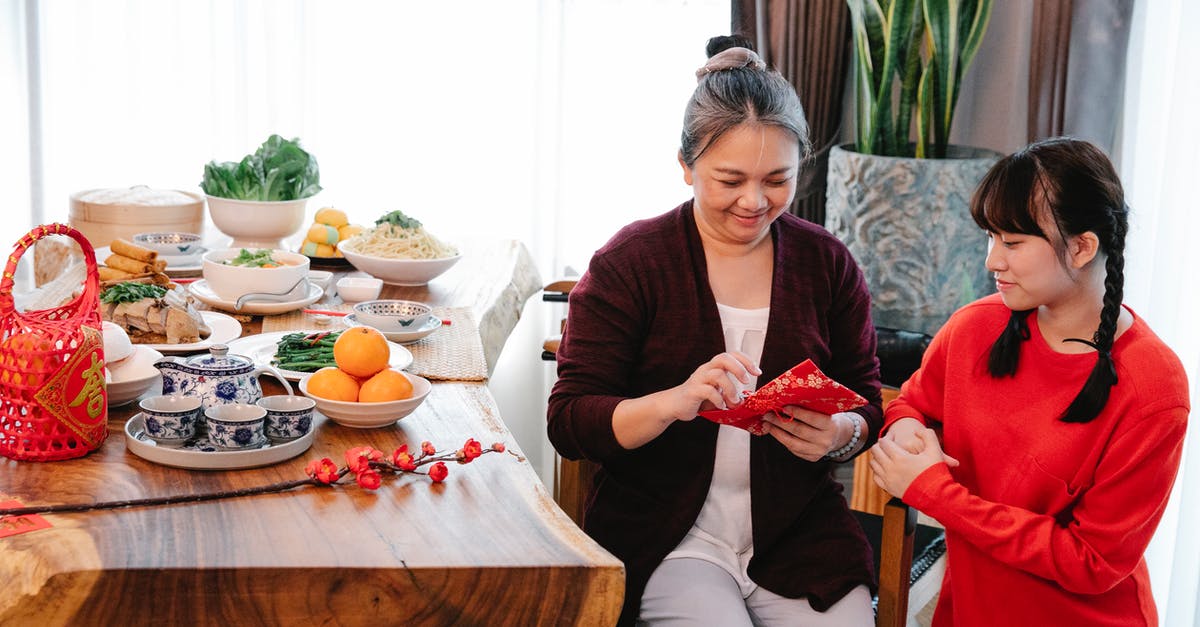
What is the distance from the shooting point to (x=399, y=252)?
8.64 ft

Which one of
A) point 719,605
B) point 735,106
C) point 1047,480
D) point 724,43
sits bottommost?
point 719,605

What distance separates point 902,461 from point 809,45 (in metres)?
2.16

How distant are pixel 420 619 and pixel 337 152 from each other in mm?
2953

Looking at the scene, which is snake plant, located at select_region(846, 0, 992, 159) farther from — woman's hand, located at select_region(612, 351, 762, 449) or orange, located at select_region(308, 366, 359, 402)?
orange, located at select_region(308, 366, 359, 402)

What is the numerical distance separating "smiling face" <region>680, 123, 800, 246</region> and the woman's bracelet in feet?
1.15

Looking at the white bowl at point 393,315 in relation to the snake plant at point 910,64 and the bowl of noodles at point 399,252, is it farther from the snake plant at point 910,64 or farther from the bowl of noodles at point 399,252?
the snake plant at point 910,64

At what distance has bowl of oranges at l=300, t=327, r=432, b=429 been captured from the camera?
1.72 m

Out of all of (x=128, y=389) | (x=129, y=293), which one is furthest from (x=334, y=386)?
(x=129, y=293)

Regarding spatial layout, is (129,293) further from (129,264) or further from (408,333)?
(408,333)

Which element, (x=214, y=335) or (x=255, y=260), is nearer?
(x=214, y=335)

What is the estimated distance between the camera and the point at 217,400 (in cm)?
161

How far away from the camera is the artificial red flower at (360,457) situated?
1.54 metres

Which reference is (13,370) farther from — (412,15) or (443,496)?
(412,15)

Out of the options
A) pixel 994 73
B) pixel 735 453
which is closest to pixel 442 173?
pixel 994 73
